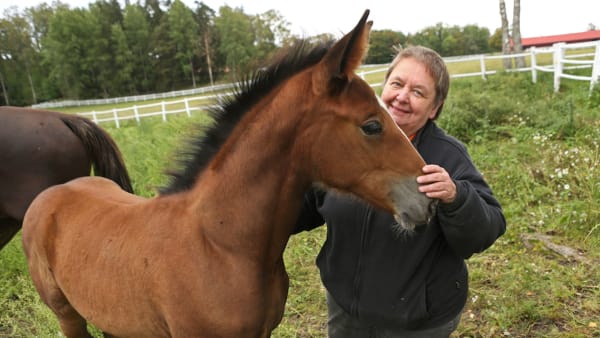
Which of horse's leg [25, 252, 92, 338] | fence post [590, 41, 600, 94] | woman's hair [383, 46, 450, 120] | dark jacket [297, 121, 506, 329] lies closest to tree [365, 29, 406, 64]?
woman's hair [383, 46, 450, 120]

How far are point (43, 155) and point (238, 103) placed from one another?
9.73 ft

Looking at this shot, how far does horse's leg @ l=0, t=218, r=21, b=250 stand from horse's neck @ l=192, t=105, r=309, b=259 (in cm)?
338

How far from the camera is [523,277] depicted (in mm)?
3385

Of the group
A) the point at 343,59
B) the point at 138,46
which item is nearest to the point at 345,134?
the point at 343,59

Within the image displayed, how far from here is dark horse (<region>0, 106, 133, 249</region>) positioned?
12.1ft

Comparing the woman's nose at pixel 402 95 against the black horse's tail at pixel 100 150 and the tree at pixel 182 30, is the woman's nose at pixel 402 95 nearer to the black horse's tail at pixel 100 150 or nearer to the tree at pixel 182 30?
the black horse's tail at pixel 100 150

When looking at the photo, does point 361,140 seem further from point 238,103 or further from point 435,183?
point 238,103

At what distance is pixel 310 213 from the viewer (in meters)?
2.23

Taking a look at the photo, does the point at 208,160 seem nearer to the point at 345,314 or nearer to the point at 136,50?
the point at 345,314

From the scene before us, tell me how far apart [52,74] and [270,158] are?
54953 millimetres

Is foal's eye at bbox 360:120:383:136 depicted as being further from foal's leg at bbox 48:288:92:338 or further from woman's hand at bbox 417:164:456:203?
foal's leg at bbox 48:288:92:338

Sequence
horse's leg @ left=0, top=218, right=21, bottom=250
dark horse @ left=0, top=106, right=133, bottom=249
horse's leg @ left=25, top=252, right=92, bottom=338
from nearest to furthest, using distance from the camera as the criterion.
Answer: horse's leg @ left=25, top=252, right=92, bottom=338 → dark horse @ left=0, top=106, right=133, bottom=249 → horse's leg @ left=0, top=218, right=21, bottom=250

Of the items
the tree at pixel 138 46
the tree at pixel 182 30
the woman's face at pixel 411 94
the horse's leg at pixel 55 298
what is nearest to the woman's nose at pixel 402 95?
the woman's face at pixel 411 94

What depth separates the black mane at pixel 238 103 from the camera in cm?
166
